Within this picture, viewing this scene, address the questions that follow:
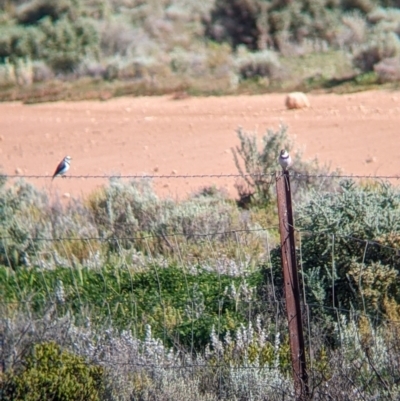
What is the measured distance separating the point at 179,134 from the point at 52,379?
29.8 ft

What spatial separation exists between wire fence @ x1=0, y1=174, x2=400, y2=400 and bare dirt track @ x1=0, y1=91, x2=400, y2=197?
306 cm

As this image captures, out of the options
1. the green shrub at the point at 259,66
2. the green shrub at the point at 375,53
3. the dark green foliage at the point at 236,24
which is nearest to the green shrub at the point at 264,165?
the green shrub at the point at 375,53

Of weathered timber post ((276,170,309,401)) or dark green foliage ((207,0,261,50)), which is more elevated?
dark green foliage ((207,0,261,50))

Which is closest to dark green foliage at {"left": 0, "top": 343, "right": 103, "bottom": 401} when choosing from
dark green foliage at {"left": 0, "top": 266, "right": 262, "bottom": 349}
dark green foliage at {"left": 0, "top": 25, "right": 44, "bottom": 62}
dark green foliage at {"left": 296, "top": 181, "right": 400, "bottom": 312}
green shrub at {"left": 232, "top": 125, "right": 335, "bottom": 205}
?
dark green foliage at {"left": 0, "top": 266, "right": 262, "bottom": 349}

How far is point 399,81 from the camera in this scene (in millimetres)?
16047

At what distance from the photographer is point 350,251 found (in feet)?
23.2

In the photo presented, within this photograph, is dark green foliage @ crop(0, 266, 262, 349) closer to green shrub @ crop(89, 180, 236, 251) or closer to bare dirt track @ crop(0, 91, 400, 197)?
green shrub @ crop(89, 180, 236, 251)

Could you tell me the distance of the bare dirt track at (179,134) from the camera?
12.6 meters

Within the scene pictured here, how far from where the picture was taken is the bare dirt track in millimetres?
12625

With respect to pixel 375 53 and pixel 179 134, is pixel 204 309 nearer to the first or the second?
pixel 179 134

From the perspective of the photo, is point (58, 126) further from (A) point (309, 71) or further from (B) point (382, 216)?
(B) point (382, 216)

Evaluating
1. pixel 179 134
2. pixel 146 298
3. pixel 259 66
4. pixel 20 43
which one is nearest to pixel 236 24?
pixel 259 66

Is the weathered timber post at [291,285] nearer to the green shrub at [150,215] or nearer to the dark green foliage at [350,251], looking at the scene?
the dark green foliage at [350,251]

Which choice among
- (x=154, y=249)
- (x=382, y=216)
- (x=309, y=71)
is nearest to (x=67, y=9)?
(x=309, y=71)
